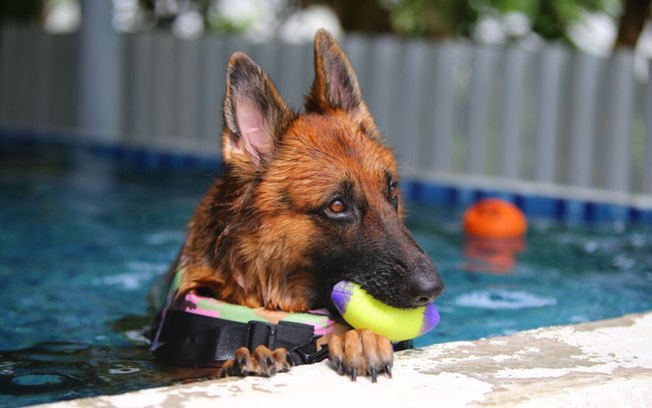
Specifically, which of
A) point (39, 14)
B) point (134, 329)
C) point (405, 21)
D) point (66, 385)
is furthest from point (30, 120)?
point (66, 385)

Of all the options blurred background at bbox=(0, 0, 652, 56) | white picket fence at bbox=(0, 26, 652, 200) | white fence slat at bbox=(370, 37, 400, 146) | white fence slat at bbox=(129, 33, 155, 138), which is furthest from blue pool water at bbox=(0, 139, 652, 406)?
blurred background at bbox=(0, 0, 652, 56)

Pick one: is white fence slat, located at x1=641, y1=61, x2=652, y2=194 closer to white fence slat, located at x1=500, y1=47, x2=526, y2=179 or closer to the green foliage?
white fence slat, located at x1=500, y1=47, x2=526, y2=179

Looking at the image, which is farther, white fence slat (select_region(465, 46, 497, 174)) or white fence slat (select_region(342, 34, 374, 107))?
white fence slat (select_region(342, 34, 374, 107))

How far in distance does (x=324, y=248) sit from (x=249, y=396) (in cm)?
98

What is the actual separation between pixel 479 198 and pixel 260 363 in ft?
23.1

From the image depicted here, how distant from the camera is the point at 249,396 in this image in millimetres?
2898

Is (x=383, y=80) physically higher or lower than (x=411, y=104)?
higher

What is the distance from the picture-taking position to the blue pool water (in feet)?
14.0

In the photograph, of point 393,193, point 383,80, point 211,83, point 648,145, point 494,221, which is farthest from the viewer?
point 211,83

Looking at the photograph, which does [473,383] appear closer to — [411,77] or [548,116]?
[548,116]

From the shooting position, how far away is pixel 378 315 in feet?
11.5

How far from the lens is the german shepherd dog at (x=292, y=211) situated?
12.1 ft

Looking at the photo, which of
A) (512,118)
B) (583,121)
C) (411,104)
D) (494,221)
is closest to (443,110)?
(411,104)

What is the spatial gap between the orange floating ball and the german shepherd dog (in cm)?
380
